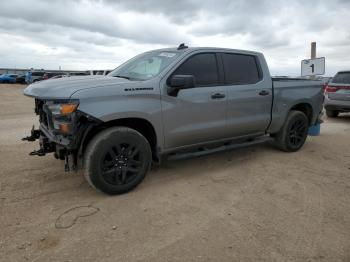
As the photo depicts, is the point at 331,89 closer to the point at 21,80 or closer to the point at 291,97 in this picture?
the point at 291,97

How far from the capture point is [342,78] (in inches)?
429

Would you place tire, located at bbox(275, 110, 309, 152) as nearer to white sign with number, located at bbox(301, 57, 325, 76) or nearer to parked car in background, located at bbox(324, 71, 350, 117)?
parked car in background, located at bbox(324, 71, 350, 117)

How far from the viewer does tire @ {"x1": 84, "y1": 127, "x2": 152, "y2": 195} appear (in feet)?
12.6

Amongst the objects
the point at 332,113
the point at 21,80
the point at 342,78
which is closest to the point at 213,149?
the point at 342,78

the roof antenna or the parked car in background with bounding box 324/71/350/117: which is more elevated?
the roof antenna

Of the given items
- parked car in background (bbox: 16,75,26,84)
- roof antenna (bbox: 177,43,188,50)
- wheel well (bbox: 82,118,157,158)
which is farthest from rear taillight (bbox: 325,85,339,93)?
parked car in background (bbox: 16,75,26,84)

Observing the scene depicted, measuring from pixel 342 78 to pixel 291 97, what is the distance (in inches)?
237

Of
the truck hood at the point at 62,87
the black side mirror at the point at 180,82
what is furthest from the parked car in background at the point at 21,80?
the black side mirror at the point at 180,82

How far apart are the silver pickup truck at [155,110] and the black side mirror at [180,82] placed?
0.04 ft

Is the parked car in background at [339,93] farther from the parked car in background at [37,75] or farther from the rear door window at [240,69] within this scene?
the parked car in background at [37,75]

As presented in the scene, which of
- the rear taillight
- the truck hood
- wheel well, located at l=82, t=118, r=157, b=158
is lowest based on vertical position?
wheel well, located at l=82, t=118, r=157, b=158

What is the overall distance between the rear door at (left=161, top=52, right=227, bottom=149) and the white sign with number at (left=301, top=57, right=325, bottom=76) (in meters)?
7.29

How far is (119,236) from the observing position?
10.3 feet

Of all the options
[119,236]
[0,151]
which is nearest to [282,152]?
[119,236]
